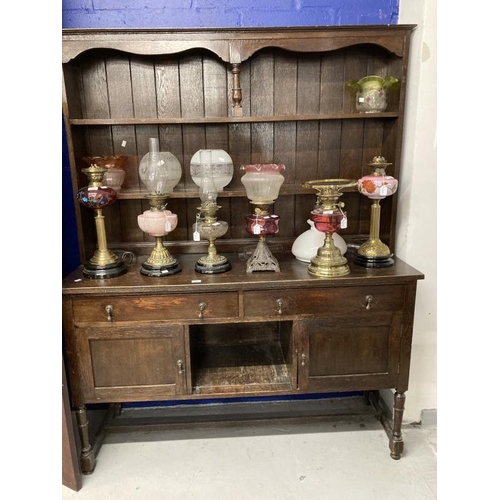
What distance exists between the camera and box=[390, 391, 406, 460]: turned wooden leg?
1.92m

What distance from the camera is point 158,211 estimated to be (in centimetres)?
185

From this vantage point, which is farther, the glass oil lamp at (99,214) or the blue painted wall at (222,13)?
the blue painted wall at (222,13)

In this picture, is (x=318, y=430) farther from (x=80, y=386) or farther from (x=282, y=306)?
(x=80, y=386)

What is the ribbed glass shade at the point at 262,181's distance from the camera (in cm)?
184

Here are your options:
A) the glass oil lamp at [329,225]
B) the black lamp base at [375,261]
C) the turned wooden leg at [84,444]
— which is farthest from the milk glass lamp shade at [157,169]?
the turned wooden leg at [84,444]

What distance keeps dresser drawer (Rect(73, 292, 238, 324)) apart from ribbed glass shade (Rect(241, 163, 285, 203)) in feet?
1.52

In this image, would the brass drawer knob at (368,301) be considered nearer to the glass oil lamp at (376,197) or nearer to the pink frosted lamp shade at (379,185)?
the glass oil lamp at (376,197)

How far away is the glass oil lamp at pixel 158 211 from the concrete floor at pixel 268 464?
0.91 metres

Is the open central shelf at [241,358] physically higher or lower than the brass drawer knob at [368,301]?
lower

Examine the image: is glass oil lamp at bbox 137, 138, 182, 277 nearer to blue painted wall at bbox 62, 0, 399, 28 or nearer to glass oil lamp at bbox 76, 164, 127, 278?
glass oil lamp at bbox 76, 164, 127, 278

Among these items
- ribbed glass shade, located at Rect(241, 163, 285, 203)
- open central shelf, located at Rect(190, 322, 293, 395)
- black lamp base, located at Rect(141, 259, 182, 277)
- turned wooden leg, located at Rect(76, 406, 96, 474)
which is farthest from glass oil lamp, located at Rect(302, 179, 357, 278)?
turned wooden leg, located at Rect(76, 406, 96, 474)

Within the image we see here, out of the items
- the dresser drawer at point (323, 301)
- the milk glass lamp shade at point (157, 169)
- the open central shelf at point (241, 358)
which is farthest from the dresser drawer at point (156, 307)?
the milk glass lamp shade at point (157, 169)

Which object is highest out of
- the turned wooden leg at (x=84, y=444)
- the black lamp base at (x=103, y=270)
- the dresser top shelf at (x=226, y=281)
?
the black lamp base at (x=103, y=270)

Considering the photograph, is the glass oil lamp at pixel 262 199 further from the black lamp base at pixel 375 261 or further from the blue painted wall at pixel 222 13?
the blue painted wall at pixel 222 13
